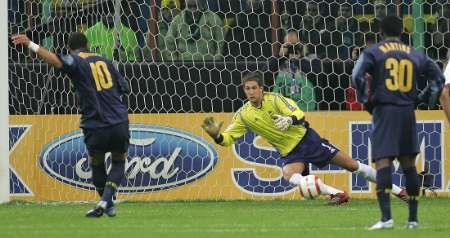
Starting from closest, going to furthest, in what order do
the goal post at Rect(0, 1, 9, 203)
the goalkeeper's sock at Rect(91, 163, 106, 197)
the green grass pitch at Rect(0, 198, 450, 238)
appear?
the green grass pitch at Rect(0, 198, 450, 238)
the goalkeeper's sock at Rect(91, 163, 106, 197)
the goal post at Rect(0, 1, 9, 203)

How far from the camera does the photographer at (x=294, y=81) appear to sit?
14836 millimetres

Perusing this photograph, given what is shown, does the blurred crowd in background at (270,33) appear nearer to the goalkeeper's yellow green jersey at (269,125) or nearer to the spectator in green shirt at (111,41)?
the spectator in green shirt at (111,41)

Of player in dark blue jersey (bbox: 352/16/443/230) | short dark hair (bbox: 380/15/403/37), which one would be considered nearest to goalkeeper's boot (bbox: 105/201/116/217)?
player in dark blue jersey (bbox: 352/16/443/230)

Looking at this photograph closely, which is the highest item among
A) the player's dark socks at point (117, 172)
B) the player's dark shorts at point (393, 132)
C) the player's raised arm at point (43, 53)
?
the player's raised arm at point (43, 53)

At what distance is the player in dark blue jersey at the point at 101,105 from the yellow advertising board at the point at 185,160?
264cm

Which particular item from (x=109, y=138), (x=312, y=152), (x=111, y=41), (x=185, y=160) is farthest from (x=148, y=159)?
(x=109, y=138)

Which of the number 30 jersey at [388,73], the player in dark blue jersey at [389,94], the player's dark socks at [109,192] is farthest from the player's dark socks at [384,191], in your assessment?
the player's dark socks at [109,192]

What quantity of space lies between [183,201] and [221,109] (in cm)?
132

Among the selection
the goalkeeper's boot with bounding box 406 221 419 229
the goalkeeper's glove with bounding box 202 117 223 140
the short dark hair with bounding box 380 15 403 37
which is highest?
the short dark hair with bounding box 380 15 403 37

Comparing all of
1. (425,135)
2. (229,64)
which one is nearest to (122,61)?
(229,64)

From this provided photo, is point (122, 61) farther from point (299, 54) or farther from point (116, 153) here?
point (116, 153)

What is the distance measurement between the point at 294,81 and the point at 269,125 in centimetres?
159

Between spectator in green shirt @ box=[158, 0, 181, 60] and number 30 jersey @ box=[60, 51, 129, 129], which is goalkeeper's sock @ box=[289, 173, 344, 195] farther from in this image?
spectator in green shirt @ box=[158, 0, 181, 60]

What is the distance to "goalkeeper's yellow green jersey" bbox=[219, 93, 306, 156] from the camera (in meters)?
13.4
